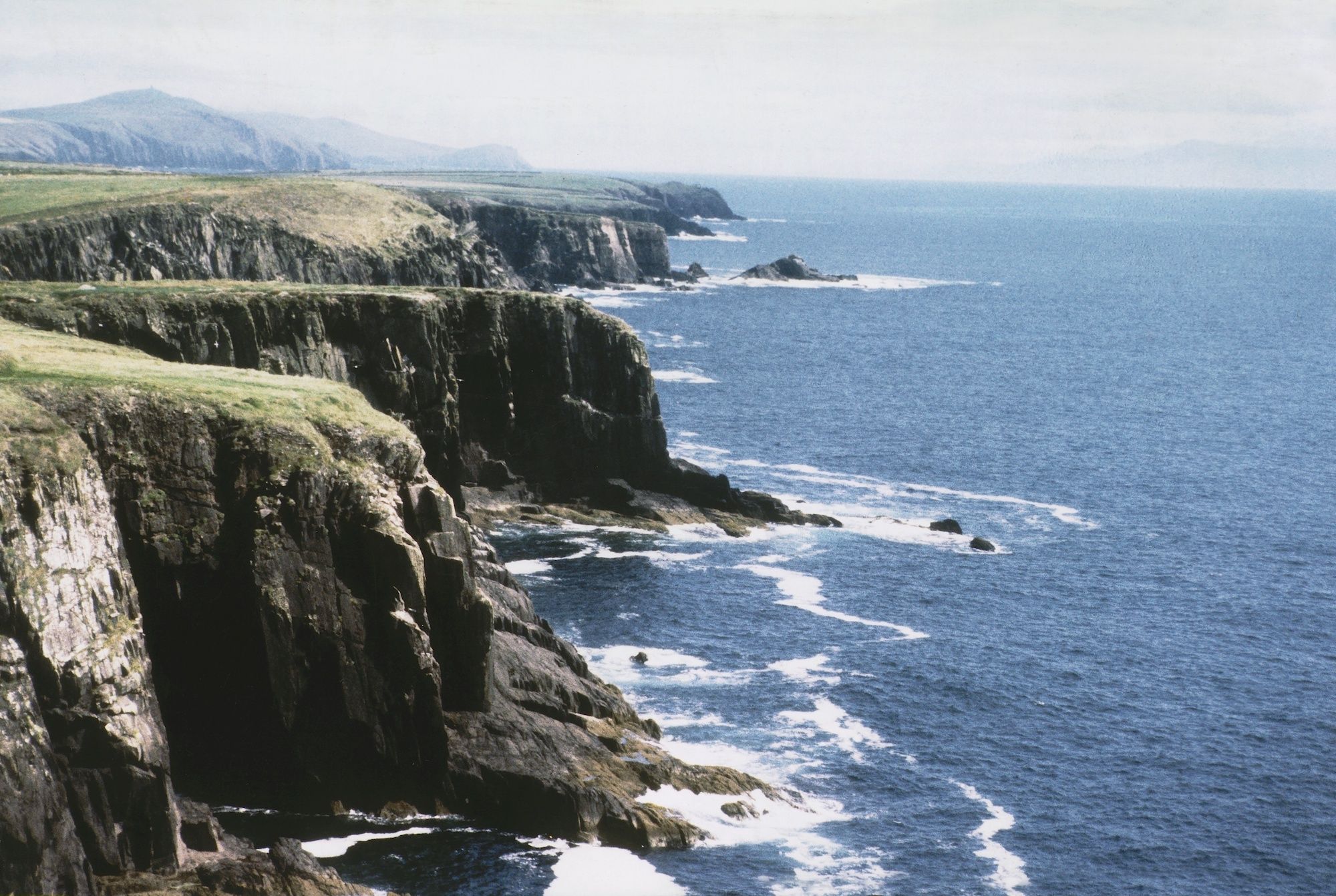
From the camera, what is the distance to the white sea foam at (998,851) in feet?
196

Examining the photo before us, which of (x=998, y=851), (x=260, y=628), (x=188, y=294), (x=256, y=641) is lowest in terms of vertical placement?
(x=998, y=851)

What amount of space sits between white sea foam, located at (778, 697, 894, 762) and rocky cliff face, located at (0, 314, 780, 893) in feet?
29.0

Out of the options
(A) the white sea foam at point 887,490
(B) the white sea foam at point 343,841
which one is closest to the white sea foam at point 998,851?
(B) the white sea foam at point 343,841

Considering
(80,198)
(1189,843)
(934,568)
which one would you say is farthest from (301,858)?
(80,198)

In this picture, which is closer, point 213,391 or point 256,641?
point 256,641

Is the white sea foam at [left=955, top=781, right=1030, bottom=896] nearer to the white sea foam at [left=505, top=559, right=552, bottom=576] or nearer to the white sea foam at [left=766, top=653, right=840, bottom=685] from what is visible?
the white sea foam at [left=766, top=653, right=840, bottom=685]

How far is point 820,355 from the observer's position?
193250 millimetres

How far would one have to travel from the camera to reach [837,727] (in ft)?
245

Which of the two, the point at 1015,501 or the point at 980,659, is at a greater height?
the point at 1015,501

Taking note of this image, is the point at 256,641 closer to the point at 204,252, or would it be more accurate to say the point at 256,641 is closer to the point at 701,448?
the point at 701,448

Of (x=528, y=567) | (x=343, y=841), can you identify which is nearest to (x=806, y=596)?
(x=528, y=567)

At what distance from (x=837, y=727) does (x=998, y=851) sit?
1372cm

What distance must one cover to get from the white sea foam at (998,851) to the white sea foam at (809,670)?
1340 cm

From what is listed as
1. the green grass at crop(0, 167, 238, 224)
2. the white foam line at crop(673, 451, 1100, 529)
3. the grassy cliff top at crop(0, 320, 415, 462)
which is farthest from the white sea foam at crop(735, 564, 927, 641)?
the green grass at crop(0, 167, 238, 224)
